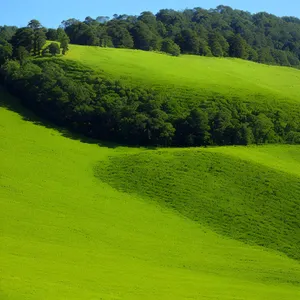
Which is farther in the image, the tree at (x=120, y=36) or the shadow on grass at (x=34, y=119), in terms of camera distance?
the tree at (x=120, y=36)

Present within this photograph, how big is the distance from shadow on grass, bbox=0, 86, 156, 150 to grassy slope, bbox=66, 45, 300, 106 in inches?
475

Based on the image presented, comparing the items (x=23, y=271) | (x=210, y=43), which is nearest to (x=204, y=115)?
(x=23, y=271)

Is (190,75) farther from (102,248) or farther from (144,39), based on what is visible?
(102,248)

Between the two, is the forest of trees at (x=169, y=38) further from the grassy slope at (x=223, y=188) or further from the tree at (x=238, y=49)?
the grassy slope at (x=223, y=188)

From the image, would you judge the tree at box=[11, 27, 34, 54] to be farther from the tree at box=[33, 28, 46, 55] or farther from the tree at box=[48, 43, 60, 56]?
the tree at box=[48, 43, 60, 56]

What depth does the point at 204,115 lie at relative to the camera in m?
73.1

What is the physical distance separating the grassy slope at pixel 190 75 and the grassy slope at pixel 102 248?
1959 centimetres

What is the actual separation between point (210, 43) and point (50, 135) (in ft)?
198

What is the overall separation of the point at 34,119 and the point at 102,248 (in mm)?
41652

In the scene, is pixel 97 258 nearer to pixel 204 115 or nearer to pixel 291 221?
pixel 291 221

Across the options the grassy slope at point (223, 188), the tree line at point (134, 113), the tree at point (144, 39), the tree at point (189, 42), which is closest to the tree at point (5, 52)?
the tree line at point (134, 113)

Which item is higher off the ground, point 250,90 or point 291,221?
point 250,90

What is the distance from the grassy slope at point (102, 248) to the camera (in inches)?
1240

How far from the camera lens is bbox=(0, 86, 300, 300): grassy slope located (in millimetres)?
31500
